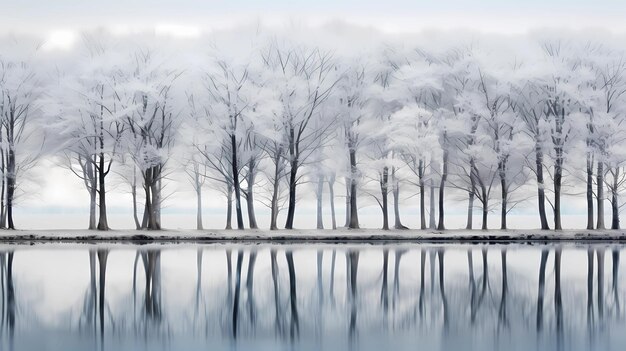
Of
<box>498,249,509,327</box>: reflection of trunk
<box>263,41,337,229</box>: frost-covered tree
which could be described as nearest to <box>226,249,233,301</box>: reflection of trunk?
<box>498,249,509,327</box>: reflection of trunk

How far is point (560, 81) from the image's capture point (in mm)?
53750

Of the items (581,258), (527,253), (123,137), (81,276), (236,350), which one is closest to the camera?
(236,350)

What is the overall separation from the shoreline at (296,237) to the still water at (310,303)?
13257 mm

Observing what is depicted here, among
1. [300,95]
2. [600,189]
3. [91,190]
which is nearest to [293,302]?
[300,95]

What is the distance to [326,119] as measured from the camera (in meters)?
55.4

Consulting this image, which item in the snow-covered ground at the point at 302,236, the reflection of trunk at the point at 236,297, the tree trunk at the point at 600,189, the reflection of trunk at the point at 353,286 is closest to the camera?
the reflection of trunk at the point at 353,286

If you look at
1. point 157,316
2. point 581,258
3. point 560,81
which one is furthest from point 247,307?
point 560,81

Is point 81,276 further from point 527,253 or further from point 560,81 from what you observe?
point 560,81

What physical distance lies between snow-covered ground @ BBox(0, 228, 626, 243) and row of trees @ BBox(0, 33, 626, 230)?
268 cm

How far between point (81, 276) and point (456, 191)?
129ft

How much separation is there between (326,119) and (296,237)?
10157 millimetres

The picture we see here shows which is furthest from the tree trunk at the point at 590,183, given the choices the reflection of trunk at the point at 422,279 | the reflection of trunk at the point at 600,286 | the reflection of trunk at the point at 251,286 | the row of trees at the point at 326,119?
the reflection of trunk at the point at 251,286

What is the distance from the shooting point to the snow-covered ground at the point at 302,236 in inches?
1895

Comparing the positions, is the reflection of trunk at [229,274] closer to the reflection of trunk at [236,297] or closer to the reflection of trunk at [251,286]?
the reflection of trunk at [236,297]
